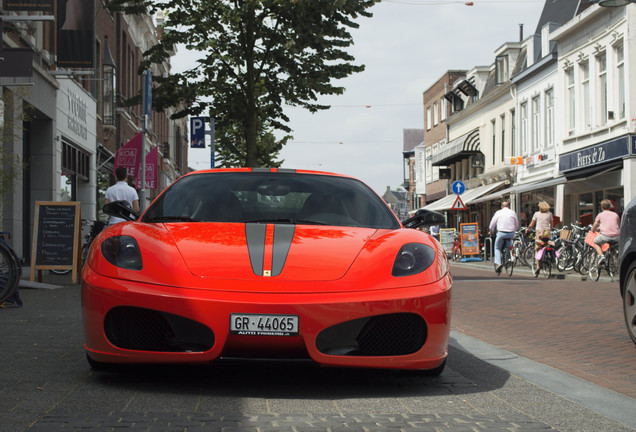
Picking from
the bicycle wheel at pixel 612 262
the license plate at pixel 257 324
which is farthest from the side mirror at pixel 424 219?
the bicycle wheel at pixel 612 262

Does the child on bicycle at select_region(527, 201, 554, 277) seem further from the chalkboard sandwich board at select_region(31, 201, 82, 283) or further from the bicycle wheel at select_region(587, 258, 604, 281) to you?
the chalkboard sandwich board at select_region(31, 201, 82, 283)

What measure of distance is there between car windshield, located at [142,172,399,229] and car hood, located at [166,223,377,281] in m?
0.34

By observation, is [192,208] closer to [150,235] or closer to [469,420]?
[150,235]

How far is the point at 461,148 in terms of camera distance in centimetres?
4444

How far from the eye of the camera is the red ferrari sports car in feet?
13.9

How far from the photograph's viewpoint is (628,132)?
24.8 meters

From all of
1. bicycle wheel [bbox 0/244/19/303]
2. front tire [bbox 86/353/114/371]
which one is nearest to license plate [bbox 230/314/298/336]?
front tire [bbox 86/353/114/371]

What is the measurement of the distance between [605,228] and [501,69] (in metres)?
23.5

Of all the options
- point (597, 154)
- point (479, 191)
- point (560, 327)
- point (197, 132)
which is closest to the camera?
point (560, 327)

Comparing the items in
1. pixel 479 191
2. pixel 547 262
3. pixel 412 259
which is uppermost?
pixel 479 191

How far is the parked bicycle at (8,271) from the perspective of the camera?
863 cm

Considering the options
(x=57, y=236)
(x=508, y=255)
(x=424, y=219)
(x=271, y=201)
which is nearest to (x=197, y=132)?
(x=508, y=255)

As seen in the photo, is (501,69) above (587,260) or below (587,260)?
above

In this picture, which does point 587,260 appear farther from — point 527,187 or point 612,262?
point 527,187
